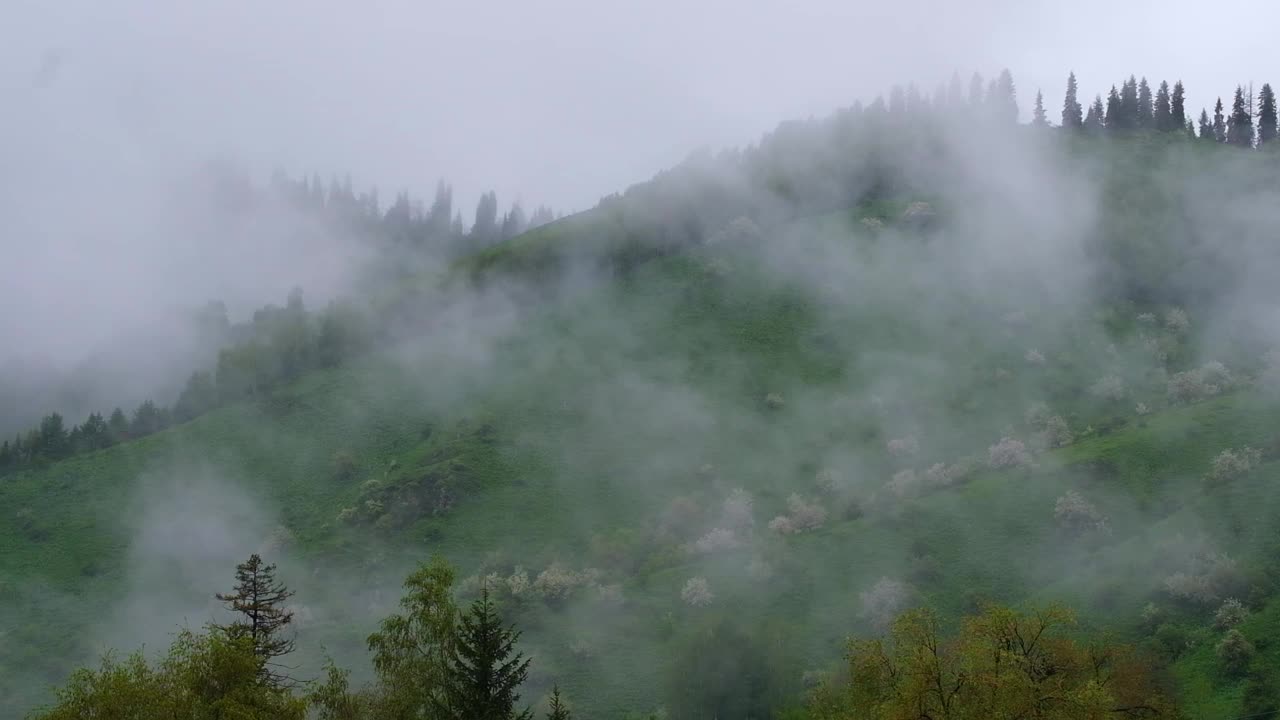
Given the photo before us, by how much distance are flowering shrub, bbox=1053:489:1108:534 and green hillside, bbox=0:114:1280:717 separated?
1.12 feet

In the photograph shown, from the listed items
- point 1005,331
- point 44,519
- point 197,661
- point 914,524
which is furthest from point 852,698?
point 44,519

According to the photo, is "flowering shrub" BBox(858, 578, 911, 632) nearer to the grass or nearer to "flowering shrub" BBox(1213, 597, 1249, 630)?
the grass

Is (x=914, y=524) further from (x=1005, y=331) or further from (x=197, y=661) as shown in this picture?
(x=197, y=661)

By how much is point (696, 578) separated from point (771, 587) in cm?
1052

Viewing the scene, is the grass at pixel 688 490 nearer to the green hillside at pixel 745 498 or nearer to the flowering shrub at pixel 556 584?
the green hillside at pixel 745 498

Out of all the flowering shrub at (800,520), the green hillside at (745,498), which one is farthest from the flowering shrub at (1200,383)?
the flowering shrub at (800,520)

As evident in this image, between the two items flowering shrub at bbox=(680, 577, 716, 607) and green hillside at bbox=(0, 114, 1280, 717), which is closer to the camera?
green hillside at bbox=(0, 114, 1280, 717)

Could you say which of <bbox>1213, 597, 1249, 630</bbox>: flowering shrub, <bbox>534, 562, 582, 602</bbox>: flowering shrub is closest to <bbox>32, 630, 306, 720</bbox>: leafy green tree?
<bbox>1213, 597, 1249, 630</bbox>: flowering shrub

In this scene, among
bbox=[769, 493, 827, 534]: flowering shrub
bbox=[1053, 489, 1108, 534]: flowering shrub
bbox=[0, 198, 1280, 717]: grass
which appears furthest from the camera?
bbox=[769, 493, 827, 534]: flowering shrub

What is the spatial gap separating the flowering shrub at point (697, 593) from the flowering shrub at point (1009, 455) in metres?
47.8

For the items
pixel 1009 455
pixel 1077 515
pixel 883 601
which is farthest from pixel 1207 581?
pixel 1009 455

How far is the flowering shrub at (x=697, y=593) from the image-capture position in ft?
386

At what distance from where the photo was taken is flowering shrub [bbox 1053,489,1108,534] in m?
113

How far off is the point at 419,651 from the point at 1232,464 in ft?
Result: 339
